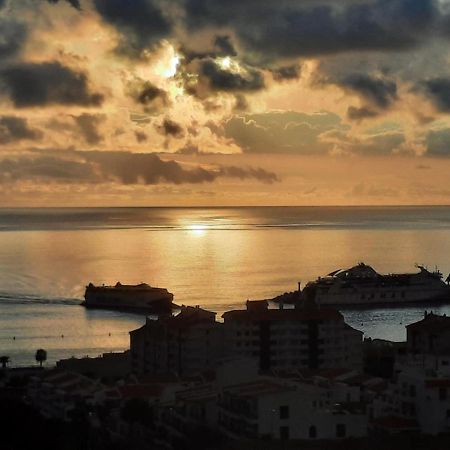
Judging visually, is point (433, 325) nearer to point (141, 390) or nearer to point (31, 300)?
point (141, 390)

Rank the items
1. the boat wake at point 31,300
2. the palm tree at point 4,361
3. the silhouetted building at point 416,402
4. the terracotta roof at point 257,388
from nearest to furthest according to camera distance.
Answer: the terracotta roof at point 257,388 < the silhouetted building at point 416,402 < the palm tree at point 4,361 < the boat wake at point 31,300

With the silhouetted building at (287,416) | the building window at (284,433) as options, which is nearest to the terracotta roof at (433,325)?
the silhouetted building at (287,416)

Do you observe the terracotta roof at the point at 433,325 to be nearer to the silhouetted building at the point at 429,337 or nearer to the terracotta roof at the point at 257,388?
the silhouetted building at the point at 429,337

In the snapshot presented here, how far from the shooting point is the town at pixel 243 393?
1454 inches

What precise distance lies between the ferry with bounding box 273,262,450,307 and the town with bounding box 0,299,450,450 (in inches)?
1833

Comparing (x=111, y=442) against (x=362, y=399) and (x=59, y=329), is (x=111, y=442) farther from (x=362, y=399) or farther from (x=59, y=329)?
(x=59, y=329)

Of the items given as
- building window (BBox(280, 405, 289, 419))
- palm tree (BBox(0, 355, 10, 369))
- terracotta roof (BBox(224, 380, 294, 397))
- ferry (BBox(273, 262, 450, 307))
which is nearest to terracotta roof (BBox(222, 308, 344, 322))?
palm tree (BBox(0, 355, 10, 369))

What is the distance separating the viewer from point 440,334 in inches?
2334

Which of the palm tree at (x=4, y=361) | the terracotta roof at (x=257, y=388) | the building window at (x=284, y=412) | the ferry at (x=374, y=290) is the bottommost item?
the building window at (x=284, y=412)

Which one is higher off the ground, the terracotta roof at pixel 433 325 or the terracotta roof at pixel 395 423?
the terracotta roof at pixel 433 325

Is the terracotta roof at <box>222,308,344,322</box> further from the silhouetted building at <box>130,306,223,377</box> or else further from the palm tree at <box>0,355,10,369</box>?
the palm tree at <box>0,355,10,369</box>

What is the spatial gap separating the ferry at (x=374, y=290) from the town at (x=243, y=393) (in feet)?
153

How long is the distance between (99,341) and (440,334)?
2511 centimetres

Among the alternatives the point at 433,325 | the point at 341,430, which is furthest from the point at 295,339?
the point at 341,430
